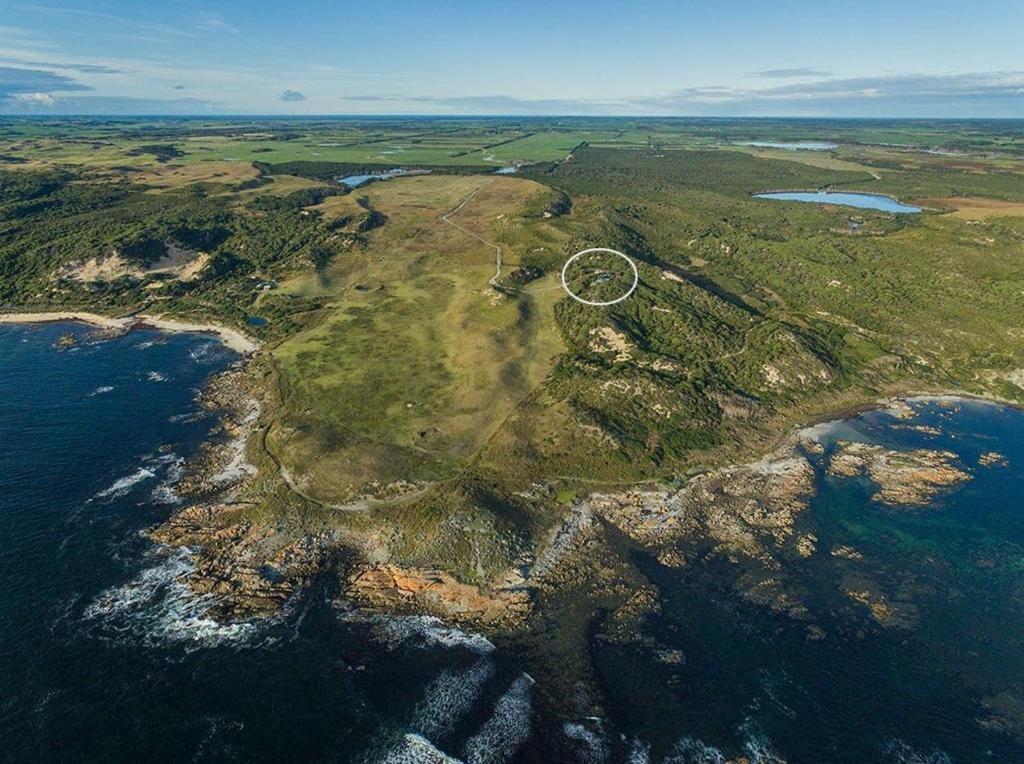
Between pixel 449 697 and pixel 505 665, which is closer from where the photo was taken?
pixel 449 697

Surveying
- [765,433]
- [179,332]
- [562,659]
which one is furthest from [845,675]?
[179,332]

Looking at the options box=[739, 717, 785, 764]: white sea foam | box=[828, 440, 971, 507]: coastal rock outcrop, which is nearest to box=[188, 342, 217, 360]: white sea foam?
box=[739, 717, 785, 764]: white sea foam

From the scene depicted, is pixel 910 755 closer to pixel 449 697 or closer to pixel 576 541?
pixel 576 541

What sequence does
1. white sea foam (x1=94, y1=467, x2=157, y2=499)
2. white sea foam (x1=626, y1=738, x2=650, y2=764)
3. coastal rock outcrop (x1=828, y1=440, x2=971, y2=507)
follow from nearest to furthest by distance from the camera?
1. white sea foam (x1=626, y1=738, x2=650, y2=764)
2. white sea foam (x1=94, y1=467, x2=157, y2=499)
3. coastal rock outcrop (x1=828, y1=440, x2=971, y2=507)

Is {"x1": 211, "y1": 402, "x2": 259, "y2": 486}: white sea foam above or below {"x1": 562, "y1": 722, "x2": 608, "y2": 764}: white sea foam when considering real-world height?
above

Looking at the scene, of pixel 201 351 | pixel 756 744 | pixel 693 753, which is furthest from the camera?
pixel 201 351

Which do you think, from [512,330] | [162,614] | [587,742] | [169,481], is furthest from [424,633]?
[512,330]

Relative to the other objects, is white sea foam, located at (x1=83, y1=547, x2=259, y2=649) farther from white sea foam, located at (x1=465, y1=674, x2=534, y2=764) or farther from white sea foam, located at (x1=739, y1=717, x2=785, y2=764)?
white sea foam, located at (x1=739, y1=717, x2=785, y2=764)
